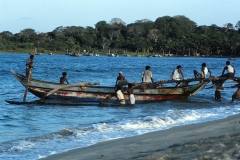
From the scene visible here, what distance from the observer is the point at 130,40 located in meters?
124

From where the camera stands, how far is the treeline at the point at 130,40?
114m

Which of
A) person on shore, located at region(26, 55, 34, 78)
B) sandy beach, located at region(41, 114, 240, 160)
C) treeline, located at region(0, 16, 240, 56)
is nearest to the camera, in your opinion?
sandy beach, located at region(41, 114, 240, 160)

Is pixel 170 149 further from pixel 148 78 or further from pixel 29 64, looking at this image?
pixel 148 78

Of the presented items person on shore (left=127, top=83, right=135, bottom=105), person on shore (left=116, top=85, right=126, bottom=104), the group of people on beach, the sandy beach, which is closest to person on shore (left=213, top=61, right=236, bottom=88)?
the group of people on beach

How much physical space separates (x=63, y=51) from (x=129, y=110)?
103012 millimetres

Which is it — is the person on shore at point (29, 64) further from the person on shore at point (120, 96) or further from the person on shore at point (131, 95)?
the person on shore at point (131, 95)

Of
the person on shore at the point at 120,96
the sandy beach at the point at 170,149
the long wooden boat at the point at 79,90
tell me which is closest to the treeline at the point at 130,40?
the long wooden boat at the point at 79,90

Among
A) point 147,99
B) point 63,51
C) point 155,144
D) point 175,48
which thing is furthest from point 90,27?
point 155,144

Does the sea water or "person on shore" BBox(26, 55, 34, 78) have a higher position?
"person on shore" BBox(26, 55, 34, 78)

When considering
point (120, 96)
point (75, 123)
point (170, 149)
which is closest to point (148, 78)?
point (120, 96)

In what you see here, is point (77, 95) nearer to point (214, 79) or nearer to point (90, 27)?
point (214, 79)

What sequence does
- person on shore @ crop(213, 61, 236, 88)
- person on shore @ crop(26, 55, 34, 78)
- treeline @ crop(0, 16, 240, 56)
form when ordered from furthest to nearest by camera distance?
treeline @ crop(0, 16, 240, 56)
person on shore @ crop(213, 61, 236, 88)
person on shore @ crop(26, 55, 34, 78)

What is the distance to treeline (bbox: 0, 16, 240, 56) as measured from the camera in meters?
114

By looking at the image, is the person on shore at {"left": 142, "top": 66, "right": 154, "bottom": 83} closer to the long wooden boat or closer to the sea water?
the long wooden boat
